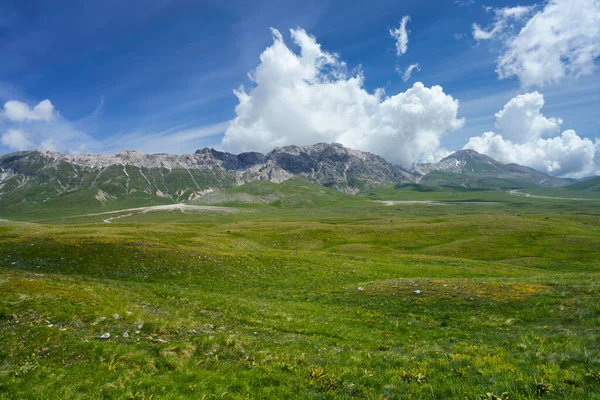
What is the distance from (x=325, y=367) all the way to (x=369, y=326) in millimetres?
9255

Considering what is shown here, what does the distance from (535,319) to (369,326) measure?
11260mm

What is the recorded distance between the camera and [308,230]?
94000 millimetres

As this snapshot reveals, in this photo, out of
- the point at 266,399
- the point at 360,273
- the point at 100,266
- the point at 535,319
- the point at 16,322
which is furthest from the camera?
the point at 360,273

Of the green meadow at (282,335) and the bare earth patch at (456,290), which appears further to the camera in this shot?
the bare earth patch at (456,290)

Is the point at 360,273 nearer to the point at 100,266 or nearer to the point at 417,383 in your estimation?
the point at 417,383

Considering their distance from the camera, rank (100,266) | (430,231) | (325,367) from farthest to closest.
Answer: (430,231) → (100,266) → (325,367)

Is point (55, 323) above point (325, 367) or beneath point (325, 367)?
above

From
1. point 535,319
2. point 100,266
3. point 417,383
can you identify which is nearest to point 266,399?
point 417,383

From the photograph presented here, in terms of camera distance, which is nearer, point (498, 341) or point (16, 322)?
point (16, 322)

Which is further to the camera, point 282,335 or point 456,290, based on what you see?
point 456,290

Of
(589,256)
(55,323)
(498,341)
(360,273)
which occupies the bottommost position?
(589,256)

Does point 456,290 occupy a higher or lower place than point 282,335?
lower

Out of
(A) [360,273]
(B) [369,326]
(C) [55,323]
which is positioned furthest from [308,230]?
(C) [55,323]

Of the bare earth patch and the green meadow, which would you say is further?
the bare earth patch
